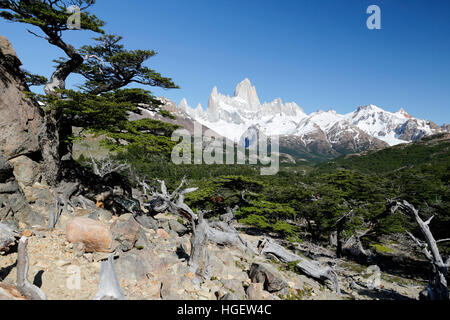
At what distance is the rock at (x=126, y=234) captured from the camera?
34.1 feet

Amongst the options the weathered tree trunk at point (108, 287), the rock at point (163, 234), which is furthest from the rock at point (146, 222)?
the weathered tree trunk at point (108, 287)

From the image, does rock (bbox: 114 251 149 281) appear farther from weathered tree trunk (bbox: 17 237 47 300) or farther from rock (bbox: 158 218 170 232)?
rock (bbox: 158 218 170 232)

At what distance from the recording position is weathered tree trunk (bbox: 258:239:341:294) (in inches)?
549

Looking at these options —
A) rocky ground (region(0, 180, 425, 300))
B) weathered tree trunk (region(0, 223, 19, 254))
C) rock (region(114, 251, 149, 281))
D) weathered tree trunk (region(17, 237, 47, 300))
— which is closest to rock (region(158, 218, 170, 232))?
rocky ground (region(0, 180, 425, 300))

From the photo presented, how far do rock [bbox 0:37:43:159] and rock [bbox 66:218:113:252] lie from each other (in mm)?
6097

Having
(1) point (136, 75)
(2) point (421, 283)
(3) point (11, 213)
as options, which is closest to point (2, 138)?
(3) point (11, 213)

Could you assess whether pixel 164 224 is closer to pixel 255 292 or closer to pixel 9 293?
pixel 255 292

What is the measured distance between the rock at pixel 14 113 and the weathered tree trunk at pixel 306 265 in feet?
56.9

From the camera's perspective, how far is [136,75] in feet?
50.3

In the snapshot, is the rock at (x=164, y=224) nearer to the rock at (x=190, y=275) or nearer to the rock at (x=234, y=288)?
the rock at (x=190, y=275)

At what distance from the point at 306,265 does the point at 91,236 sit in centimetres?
1330

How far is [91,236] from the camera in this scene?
9523 mm

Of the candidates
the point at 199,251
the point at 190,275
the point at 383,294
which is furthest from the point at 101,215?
the point at 383,294
